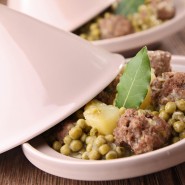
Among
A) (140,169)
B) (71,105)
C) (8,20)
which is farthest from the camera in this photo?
(8,20)

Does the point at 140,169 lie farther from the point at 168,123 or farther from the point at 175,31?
the point at 175,31

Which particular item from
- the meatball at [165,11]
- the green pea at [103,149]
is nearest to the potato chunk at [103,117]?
the green pea at [103,149]

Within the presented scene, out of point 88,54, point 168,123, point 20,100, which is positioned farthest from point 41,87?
point 168,123

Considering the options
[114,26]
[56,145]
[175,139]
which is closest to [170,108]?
[175,139]

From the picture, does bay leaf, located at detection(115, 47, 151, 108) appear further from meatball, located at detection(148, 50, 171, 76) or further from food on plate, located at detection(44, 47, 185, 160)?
meatball, located at detection(148, 50, 171, 76)

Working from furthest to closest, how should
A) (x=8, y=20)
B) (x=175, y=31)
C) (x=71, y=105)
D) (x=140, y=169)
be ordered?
1. (x=175, y=31)
2. (x=8, y=20)
3. (x=71, y=105)
4. (x=140, y=169)

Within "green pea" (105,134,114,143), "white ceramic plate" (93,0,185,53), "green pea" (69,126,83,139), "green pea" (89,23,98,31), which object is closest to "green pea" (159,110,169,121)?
"green pea" (105,134,114,143)

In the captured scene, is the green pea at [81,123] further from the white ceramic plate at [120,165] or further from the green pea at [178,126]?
the green pea at [178,126]
